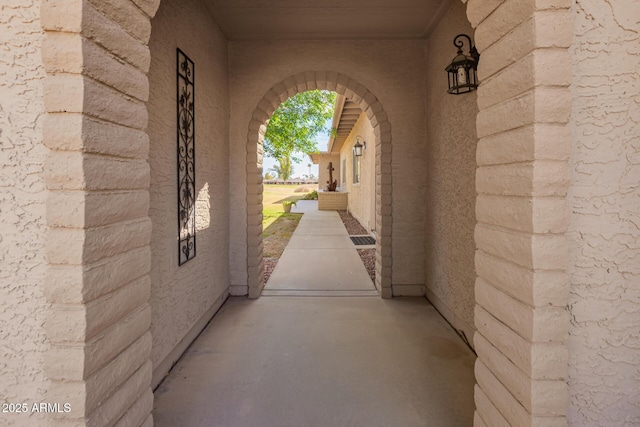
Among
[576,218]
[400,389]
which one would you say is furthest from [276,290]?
[576,218]

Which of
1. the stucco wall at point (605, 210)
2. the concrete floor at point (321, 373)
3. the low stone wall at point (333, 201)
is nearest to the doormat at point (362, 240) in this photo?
the concrete floor at point (321, 373)

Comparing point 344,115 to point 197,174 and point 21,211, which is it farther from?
point 21,211

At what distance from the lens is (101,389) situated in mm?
1212

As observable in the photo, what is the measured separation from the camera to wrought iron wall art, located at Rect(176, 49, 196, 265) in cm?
278

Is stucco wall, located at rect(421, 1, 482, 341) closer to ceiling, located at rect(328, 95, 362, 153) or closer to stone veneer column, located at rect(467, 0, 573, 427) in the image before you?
stone veneer column, located at rect(467, 0, 573, 427)

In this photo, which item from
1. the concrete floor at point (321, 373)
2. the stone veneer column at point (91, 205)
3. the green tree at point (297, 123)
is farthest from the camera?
the green tree at point (297, 123)

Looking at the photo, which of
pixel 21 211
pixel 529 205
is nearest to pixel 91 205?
pixel 21 211

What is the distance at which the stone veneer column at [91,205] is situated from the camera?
3.64 ft

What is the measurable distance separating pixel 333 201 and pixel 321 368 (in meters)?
13.0

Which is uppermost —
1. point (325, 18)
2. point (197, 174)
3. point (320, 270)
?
point (325, 18)

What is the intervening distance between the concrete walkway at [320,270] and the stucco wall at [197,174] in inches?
42.4

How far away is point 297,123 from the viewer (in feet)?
30.6

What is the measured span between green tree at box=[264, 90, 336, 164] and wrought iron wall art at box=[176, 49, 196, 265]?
17.6ft

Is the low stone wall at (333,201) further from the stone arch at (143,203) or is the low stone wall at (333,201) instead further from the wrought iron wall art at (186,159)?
the stone arch at (143,203)
